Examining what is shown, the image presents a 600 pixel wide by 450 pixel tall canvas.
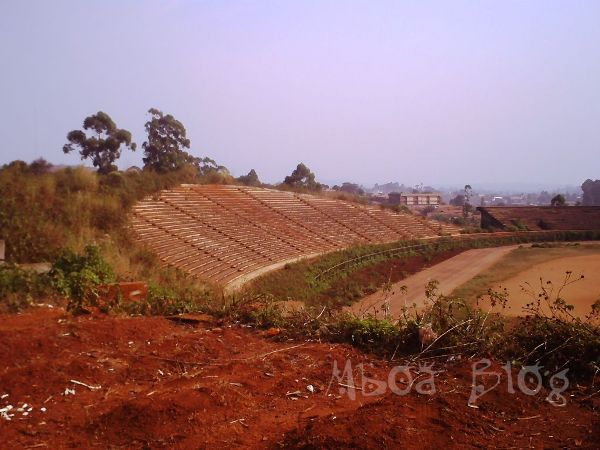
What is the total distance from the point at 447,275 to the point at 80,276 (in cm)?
1953

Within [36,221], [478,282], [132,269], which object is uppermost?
[36,221]

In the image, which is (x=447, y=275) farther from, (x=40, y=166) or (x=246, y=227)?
(x=40, y=166)

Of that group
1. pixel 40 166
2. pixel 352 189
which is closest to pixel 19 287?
pixel 40 166

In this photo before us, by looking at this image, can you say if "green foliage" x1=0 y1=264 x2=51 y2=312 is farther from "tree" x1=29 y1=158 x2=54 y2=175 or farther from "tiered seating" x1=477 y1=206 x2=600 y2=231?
"tiered seating" x1=477 y1=206 x2=600 y2=231

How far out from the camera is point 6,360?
4570 millimetres

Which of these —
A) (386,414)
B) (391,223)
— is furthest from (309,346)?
(391,223)

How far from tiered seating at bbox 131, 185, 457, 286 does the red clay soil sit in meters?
9.98

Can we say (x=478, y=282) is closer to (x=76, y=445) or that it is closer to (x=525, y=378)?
(x=525, y=378)

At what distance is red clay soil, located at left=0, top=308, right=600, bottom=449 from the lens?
335 cm

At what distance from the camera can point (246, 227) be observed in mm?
22984

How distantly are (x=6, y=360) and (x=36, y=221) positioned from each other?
299 inches

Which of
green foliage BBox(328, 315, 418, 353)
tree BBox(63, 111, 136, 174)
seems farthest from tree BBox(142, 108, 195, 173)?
green foliage BBox(328, 315, 418, 353)

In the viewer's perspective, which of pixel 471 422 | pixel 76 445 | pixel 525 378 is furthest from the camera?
pixel 525 378

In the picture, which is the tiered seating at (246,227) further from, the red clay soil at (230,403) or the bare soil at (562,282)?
the red clay soil at (230,403)
